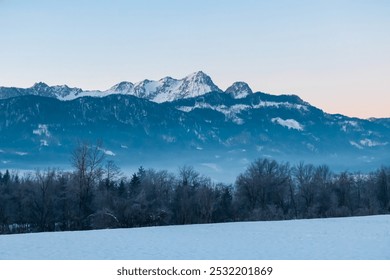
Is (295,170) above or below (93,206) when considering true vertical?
above

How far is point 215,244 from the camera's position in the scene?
84.5ft

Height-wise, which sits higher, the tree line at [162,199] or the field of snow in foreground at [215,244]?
the tree line at [162,199]

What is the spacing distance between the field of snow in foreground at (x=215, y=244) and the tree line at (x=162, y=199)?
87.2 ft

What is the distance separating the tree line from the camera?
A: 5897 centimetres

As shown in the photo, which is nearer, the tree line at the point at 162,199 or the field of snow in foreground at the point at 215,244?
the field of snow in foreground at the point at 215,244

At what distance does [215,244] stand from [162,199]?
50.0 metres

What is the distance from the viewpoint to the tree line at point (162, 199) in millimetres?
58969

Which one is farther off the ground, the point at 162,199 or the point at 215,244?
the point at 162,199

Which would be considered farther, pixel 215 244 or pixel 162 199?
pixel 162 199

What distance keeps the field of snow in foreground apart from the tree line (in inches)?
1046

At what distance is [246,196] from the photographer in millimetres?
77375

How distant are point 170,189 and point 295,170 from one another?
96.3 ft
